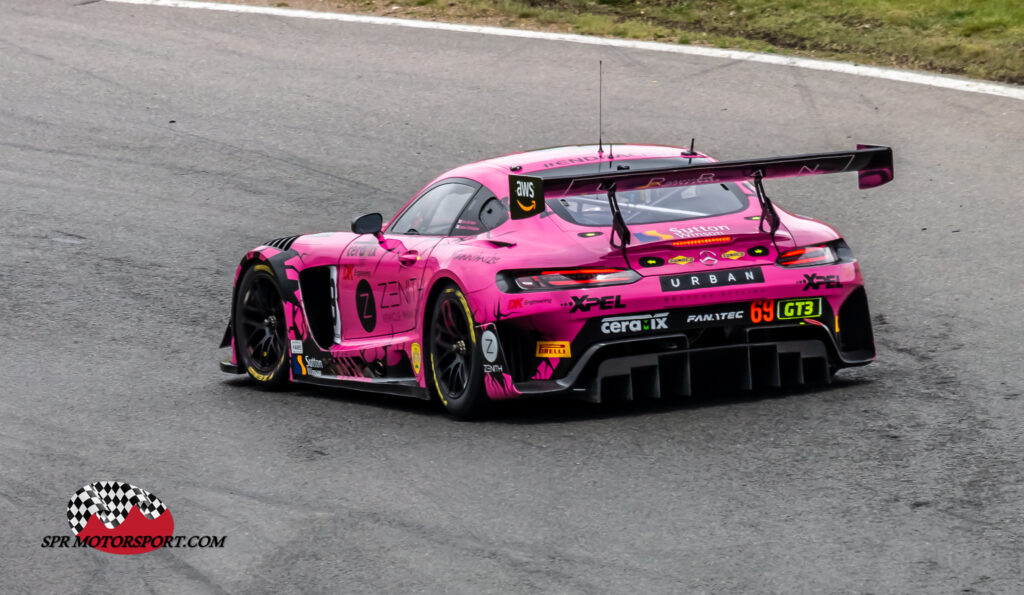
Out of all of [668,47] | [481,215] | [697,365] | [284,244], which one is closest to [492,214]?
[481,215]

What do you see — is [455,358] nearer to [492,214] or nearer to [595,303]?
[492,214]

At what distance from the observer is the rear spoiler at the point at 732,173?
6828 mm

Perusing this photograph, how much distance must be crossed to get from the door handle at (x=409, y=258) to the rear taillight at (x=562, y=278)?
85 cm

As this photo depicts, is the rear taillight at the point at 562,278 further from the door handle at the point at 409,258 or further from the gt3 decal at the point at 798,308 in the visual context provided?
the door handle at the point at 409,258

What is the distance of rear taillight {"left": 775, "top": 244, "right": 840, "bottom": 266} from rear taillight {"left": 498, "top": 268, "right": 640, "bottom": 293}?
763 mm

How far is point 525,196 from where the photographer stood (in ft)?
22.3

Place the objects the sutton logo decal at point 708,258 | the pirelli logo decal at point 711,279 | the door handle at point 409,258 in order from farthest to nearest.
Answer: the door handle at point 409,258 < the sutton logo decal at point 708,258 < the pirelli logo decal at point 711,279

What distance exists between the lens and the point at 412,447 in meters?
6.88

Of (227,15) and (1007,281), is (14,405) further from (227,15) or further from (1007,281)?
(227,15)

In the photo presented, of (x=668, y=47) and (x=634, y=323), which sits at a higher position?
(x=668, y=47)

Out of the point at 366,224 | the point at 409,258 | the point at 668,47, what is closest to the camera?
the point at 409,258

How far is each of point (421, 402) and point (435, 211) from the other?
3.32ft

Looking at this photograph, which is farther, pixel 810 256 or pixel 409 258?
pixel 409 258

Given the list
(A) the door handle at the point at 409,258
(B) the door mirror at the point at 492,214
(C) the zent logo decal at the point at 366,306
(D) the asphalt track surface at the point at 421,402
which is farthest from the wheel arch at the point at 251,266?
(B) the door mirror at the point at 492,214
